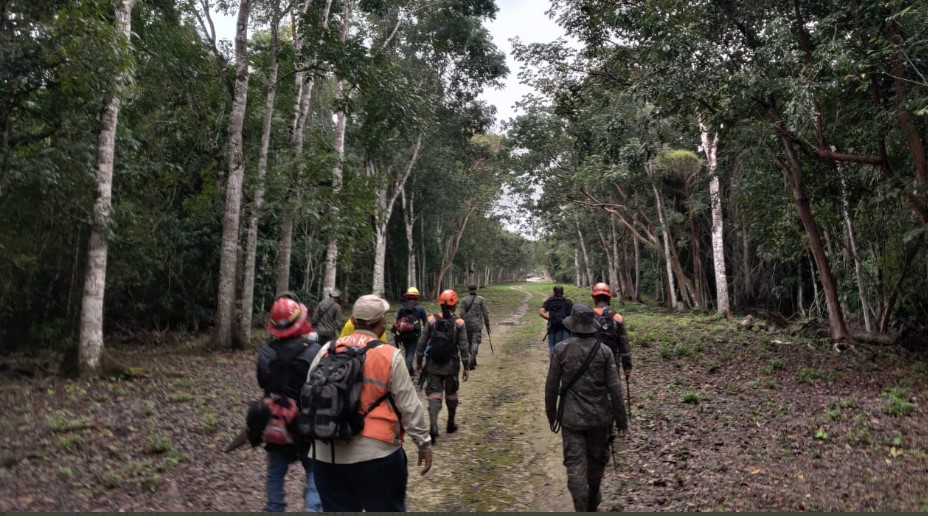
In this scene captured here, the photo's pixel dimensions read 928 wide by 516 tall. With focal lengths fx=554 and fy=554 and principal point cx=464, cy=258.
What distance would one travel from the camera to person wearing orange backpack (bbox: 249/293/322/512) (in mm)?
3916

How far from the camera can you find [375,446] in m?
3.31

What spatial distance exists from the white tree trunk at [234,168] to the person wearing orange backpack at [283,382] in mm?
9809

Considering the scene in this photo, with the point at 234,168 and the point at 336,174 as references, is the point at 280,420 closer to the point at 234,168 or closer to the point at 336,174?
the point at 234,168

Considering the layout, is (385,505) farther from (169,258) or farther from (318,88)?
(318,88)

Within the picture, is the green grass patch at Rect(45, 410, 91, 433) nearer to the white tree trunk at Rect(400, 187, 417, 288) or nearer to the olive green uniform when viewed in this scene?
the olive green uniform

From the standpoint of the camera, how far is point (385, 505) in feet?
11.0

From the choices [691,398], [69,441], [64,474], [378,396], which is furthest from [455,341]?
[69,441]

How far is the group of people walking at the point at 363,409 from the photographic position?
3.28 metres

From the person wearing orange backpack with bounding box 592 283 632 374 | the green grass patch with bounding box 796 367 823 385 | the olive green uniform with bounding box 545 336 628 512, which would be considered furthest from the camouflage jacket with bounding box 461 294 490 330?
the green grass patch with bounding box 796 367 823 385

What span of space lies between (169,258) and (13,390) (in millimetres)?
8647

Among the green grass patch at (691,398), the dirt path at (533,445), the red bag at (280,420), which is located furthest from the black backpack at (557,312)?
the red bag at (280,420)

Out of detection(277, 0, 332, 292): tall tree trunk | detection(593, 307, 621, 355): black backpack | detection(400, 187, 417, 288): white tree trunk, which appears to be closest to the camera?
detection(593, 307, 621, 355): black backpack

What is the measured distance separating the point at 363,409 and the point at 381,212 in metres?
15.6

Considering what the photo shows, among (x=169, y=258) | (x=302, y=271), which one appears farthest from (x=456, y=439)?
(x=302, y=271)
